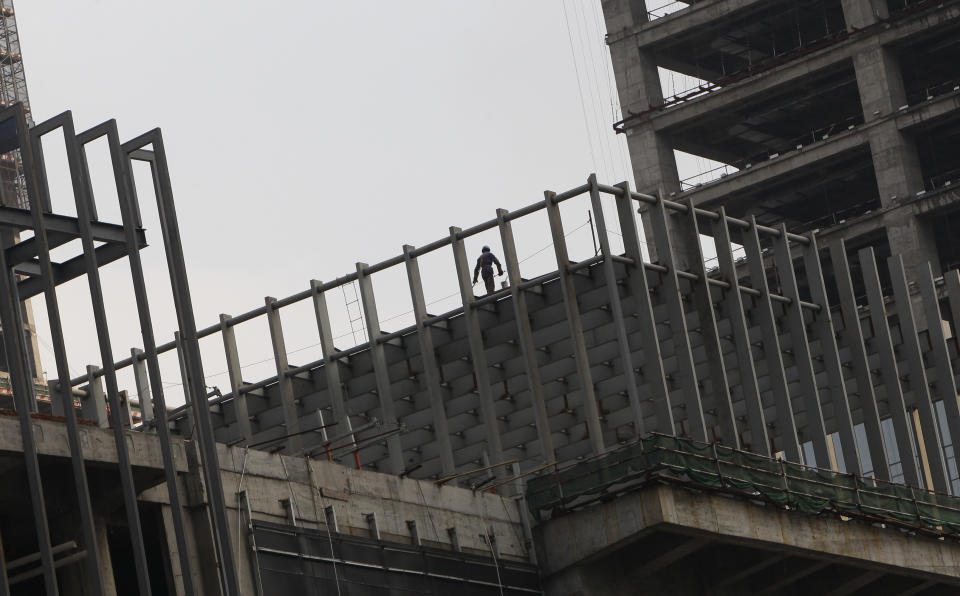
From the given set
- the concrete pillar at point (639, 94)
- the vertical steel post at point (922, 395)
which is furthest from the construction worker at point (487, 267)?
the concrete pillar at point (639, 94)

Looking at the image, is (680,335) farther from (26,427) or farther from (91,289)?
(26,427)

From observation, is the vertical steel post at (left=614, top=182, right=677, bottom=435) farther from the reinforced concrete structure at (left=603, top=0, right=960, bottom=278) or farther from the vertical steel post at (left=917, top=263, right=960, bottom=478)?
the reinforced concrete structure at (left=603, top=0, right=960, bottom=278)

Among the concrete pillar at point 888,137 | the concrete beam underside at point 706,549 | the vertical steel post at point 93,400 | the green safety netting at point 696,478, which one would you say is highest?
the concrete pillar at point 888,137

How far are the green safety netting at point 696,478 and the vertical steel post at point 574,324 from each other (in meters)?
5.15

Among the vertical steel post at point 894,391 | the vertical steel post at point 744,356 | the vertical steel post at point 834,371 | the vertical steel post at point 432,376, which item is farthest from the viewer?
the vertical steel post at point 894,391

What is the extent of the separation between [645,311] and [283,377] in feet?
34.3

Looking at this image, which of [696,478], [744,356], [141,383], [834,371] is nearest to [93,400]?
[141,383]

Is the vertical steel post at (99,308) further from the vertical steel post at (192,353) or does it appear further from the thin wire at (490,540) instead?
the thin wire at (490,540)

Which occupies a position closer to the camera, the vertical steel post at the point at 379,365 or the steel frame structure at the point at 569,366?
the steel frame structure at the point at 569,366

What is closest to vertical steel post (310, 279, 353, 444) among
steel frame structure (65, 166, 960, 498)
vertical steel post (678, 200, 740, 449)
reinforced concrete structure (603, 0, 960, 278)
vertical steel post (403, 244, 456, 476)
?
steel frame structure (65, 166, 960, 498)

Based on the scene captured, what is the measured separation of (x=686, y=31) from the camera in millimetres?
104375

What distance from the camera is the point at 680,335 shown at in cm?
4662

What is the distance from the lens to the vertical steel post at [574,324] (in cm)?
4553

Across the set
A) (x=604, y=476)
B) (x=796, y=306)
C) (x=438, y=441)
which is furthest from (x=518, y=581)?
(x=796, y=306)
